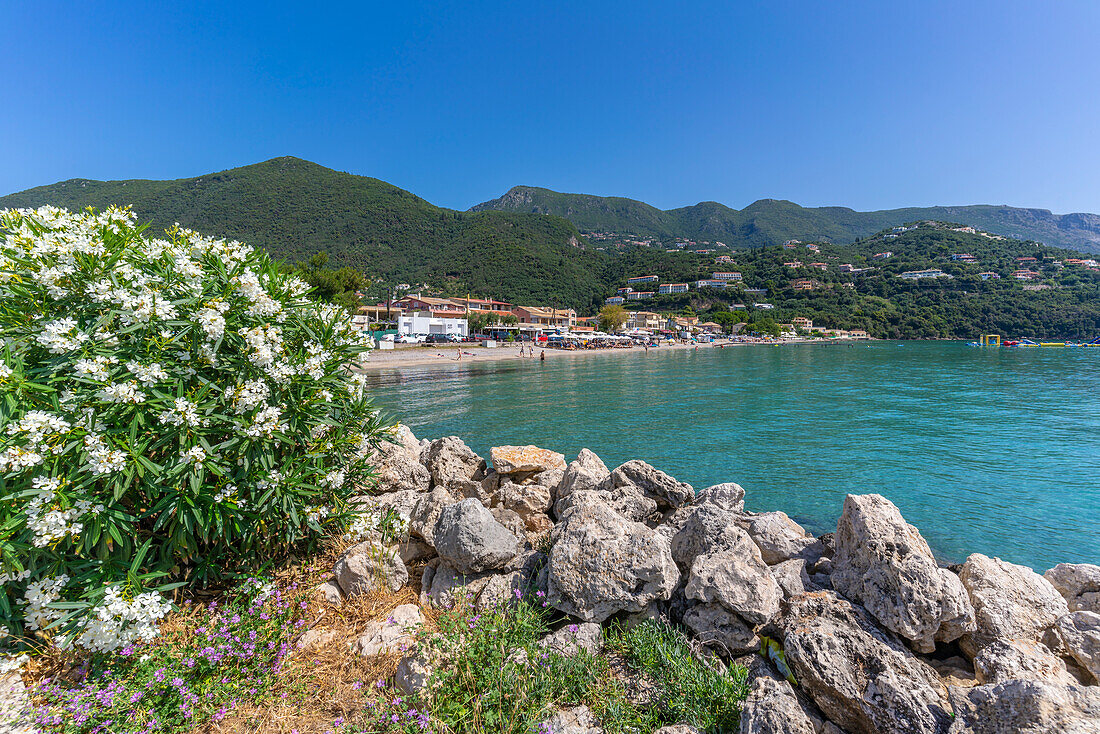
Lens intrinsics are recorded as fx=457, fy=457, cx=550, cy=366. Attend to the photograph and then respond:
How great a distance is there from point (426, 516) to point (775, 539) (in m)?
3.89

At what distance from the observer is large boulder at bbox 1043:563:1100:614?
14.4 feet

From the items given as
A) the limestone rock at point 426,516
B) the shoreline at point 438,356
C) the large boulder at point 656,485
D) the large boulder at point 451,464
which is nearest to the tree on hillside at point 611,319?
the shoreline at point 438,356

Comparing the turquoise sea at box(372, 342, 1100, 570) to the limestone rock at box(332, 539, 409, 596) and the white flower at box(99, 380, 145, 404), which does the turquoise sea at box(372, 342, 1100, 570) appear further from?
the white flower at box(99, 380, 145, 404)

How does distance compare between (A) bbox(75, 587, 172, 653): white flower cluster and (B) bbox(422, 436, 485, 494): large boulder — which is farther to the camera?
(B) bbox(422, 436, 485, 494): large boulder

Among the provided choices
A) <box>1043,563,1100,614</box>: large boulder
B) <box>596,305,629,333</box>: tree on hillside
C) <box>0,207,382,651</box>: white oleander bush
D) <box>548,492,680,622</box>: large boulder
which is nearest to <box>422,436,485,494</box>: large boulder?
<box>0,207,382,651</box>: white oleander bush

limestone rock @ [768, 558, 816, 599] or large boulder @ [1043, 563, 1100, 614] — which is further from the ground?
limestone rock @ [768, 558, 816, 599]

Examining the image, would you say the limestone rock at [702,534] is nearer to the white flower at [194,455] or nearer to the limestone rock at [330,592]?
the limestone rock at [330,592]

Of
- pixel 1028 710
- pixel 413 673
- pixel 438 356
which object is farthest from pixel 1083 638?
pixel 438 356

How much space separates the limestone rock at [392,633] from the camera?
349 cm

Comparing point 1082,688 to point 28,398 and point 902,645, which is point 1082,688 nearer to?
point 902,645

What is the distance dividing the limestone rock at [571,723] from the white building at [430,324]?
2820 inches

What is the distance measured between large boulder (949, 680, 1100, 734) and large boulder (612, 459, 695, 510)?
4079 millimetres

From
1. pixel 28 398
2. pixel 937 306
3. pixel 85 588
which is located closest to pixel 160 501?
pixel 85 588

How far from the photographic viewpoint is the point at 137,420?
126 inches
